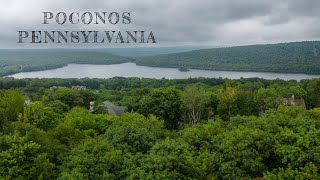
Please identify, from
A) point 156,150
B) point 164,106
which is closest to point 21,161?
point 156,150

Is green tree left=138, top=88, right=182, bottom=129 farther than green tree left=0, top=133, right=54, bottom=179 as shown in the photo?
Yes

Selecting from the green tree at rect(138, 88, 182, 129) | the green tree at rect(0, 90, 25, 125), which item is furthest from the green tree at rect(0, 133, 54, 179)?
the green tree at rect(138, 88, 182, 129)

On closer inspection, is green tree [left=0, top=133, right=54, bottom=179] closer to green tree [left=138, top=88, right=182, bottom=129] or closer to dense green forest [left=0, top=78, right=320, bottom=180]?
dense green forest [left=0, top=78, right=320, bottom=180]

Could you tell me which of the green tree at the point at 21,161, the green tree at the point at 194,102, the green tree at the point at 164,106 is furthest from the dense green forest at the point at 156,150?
the green tree at the point at 194,102

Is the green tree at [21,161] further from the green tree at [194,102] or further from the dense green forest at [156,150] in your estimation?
the green tree at [194,102]

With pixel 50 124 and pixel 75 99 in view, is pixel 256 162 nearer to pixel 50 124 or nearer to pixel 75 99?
pixel 50 124

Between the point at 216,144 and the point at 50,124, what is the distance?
14.6 m

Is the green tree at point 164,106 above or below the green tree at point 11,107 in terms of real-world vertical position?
below

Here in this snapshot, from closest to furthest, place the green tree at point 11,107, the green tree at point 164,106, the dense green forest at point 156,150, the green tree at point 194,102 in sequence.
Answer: the dense green forest at point 156,150 → the green tree at point 11,107 → the green tree at point 194,102 → the green tree at point 164,106

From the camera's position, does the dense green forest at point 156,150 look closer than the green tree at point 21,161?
No

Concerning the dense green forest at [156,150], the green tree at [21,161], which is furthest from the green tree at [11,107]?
the green tree at [21,161]

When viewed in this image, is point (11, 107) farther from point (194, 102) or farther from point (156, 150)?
point (194, 102)

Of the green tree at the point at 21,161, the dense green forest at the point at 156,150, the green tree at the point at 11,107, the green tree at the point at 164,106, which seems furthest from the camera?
the green tree at the point at 164,106

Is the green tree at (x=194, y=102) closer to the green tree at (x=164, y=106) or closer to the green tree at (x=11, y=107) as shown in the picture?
the green tree at (x=164, y=106)
